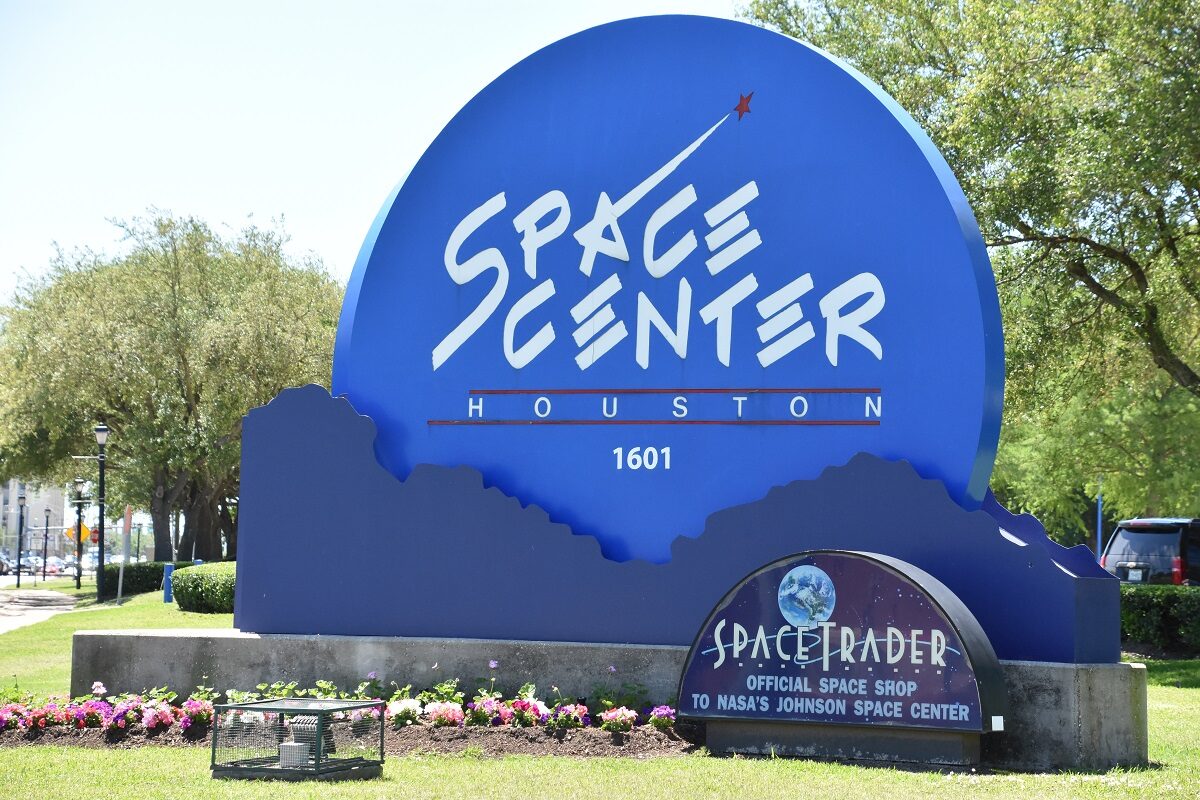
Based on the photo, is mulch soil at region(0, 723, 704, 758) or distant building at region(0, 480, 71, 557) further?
distant building at region(0, 480, 71, 557)

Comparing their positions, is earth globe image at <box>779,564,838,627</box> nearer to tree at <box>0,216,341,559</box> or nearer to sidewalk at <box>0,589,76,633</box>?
sidewalk at <box>0,589,76,633</box>

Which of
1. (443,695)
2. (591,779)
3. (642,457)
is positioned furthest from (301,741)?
(642,457)

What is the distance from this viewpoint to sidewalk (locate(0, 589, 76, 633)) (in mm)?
30344

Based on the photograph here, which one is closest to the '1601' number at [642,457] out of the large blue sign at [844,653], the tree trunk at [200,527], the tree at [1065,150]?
the large blue sign at [844,653]

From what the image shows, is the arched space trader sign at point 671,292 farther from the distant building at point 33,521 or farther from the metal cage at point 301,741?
the distant building at point 33,521

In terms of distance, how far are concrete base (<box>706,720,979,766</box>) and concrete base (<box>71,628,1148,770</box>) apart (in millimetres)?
464

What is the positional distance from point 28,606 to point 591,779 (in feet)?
107

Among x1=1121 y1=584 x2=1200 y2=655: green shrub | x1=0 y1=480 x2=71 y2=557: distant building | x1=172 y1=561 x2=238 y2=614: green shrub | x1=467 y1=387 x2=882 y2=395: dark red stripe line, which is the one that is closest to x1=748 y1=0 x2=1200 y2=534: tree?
x1=1121 y1=584 x2=1200 y2=655: green shrub

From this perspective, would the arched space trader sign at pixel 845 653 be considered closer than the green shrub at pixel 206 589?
Yes

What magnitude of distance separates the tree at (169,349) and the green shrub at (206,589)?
9.63 m

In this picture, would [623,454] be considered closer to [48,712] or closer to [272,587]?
[272,587]

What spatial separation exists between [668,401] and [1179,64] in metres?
9.53

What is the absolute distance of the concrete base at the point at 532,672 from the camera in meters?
9.15

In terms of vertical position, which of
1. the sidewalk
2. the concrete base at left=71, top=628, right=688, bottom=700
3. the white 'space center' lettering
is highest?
the white 'space center' lettering
